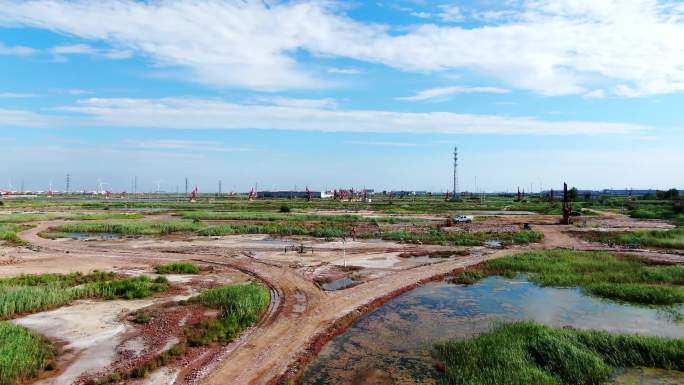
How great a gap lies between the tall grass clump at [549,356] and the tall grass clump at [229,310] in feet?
22.9

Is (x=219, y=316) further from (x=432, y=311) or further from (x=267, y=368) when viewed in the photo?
(x=432, y=311)

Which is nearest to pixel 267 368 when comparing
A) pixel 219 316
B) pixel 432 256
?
pixel 219 316

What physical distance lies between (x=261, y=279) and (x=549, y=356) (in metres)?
15.6

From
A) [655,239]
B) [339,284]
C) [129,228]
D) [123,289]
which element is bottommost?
[339,284]

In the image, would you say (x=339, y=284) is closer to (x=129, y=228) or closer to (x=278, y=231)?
(x=278, y=231)

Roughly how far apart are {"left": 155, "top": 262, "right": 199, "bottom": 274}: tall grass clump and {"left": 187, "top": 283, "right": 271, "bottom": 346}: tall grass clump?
7.17 metres

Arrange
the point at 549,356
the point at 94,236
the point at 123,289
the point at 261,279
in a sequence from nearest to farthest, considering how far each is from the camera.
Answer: the point at 549,356
the point at 123,289
the point at 261,279
the point at 94,236

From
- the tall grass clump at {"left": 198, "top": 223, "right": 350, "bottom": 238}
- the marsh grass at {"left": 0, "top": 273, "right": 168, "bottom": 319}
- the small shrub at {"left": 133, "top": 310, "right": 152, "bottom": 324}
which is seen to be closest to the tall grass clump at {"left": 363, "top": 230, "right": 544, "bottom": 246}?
the tall grass clump at {"left": 198, "top": 223, "right": 350, "bottom": 238}

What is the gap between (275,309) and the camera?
18250 mm

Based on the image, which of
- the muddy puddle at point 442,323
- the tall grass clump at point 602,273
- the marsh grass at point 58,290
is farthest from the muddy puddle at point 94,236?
the tall grass clump at point 602,273

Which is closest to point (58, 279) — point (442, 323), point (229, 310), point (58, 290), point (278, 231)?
point (58, 290)

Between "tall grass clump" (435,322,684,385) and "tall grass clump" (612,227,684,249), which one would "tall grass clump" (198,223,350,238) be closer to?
"tall grass clump" (612,227,684,249)

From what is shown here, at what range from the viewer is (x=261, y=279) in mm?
24375

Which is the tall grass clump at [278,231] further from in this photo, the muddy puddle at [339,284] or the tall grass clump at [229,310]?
the tall grass clump at [229,310]
